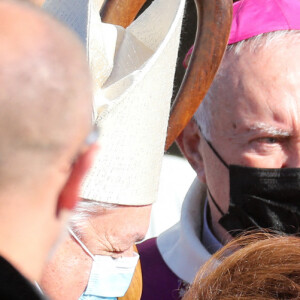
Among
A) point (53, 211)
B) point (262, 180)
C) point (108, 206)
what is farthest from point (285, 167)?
point (53, 211)

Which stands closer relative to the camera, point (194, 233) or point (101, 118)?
point (101, 118)

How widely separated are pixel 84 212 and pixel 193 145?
880 mm

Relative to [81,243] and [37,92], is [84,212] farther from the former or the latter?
[37,92]

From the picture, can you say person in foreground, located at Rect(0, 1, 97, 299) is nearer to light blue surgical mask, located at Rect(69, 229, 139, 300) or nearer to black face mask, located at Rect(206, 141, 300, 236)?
light blue surgical mask, located at Rect(69, 229, 139, 300)

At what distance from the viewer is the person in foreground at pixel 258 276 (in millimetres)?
1758

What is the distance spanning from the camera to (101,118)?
194cm

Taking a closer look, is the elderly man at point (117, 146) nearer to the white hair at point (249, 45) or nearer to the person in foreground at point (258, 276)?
the person in foreground at point (258, 276)

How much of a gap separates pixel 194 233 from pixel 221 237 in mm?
106

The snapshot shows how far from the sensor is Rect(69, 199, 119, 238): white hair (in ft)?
6.59

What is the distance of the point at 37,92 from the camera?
3.22 feet

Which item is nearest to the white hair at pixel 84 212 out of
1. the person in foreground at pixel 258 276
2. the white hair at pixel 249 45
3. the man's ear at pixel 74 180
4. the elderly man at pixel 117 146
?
the elderly man at pixel 117 146

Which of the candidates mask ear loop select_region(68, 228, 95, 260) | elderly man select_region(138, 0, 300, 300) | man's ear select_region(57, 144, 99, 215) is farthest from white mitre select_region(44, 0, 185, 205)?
man's ear select_region(57, 144, 99, 215)

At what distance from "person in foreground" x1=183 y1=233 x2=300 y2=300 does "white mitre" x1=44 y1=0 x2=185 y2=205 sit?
1.12ft

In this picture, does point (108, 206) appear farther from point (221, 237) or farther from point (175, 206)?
point (175, 206)
